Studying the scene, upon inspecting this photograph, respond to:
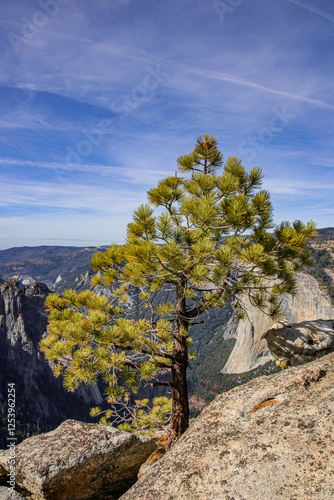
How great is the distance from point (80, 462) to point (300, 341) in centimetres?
729

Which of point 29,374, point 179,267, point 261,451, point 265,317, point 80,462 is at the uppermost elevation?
point 179,267

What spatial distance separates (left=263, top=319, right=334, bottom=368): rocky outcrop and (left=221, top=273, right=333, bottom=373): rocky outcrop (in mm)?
83824

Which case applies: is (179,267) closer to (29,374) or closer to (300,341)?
(300,341)

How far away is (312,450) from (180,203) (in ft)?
18.1

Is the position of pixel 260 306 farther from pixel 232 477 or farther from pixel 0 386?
pixel 0 386

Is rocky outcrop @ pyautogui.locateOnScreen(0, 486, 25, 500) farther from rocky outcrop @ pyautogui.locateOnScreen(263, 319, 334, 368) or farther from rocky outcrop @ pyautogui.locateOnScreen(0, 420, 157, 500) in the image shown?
rocky outcrop @ pyautogui.locateOnScreen(263, 319, 334, 368)

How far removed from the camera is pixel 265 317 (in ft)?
298

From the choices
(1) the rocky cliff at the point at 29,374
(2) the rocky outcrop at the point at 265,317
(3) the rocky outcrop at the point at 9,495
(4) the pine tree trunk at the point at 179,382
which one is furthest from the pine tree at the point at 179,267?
(1) the rocky cliff at the point at 29,374

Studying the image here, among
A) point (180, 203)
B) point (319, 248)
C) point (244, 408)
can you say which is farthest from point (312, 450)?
point (319, 248)

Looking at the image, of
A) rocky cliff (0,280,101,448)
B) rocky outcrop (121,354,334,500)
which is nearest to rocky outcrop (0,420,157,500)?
rocky outcrop (121,354,334,500)

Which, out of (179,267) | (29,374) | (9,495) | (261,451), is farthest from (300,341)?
(29,374)

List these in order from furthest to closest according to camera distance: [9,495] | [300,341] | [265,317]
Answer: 1. [265,317]
2. [300,341]
3. [9,495]

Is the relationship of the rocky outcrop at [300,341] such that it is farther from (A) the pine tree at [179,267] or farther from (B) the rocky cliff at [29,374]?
(B) the rocky cliff at [29,374]

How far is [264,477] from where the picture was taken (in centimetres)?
298
